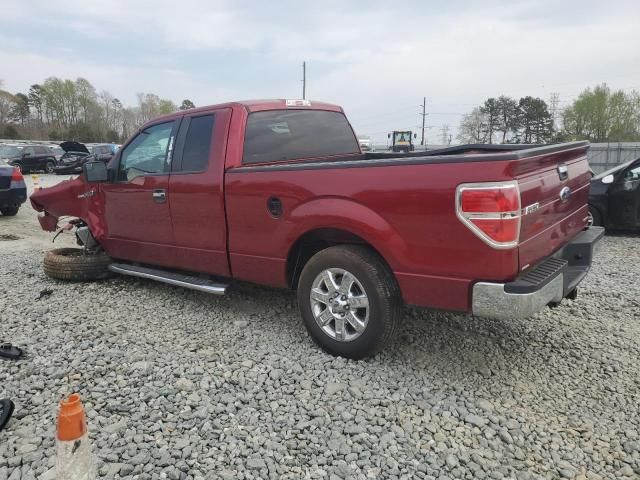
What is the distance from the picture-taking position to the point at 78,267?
542 cm

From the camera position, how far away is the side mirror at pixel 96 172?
17.3ft

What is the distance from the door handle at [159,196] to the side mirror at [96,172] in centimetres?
88

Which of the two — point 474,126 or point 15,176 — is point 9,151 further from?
point 474,126

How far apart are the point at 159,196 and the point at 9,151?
27906mm

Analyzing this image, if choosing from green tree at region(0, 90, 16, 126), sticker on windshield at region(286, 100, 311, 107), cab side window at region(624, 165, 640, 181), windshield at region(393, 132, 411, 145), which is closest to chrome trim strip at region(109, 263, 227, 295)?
sticker on windshield at region(286, 100, 311, 107)

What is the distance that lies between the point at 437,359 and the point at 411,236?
1.07m

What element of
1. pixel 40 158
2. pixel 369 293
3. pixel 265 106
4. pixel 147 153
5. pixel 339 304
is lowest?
pixel 339 304

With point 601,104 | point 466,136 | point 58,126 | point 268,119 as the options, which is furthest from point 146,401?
point 58,126

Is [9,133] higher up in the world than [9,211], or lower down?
higher up

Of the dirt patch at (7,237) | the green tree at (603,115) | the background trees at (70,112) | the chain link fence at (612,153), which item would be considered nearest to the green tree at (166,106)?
the background trees at (70,112)

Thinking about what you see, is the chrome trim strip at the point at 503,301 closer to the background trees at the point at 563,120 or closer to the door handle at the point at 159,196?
the door handle at the point at 159,196

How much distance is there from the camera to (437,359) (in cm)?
365

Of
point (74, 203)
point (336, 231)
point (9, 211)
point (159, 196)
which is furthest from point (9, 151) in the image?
point (336, 231)

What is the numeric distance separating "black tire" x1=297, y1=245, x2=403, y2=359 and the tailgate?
33.3 inches
